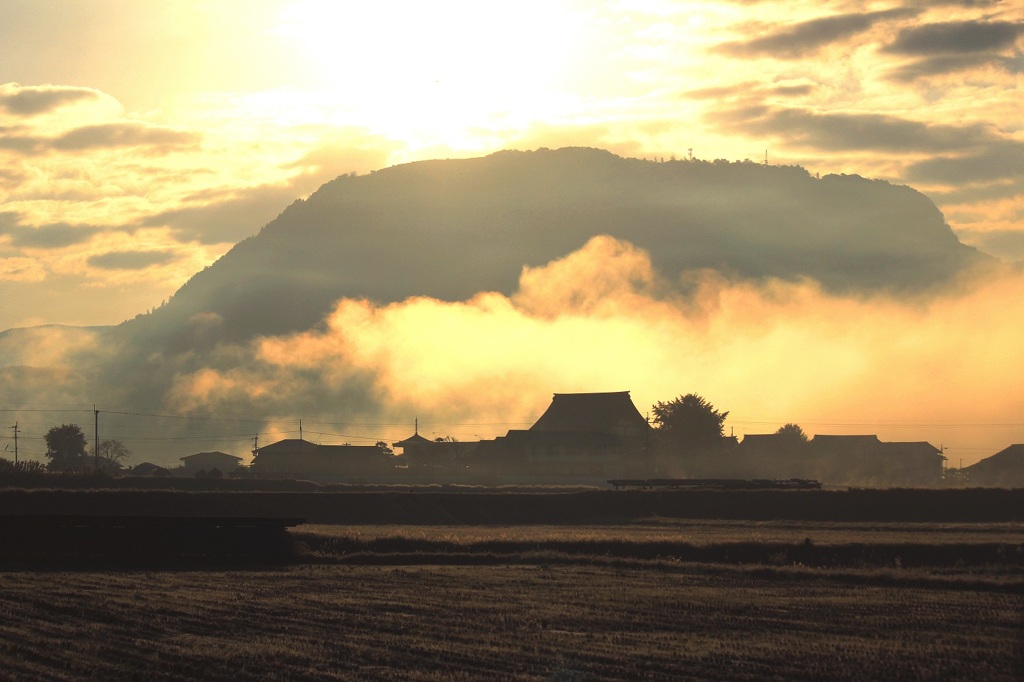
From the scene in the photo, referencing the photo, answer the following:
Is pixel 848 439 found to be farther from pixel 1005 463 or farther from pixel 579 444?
pixel 579 444

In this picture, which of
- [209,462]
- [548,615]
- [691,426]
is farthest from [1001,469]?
[548,615]

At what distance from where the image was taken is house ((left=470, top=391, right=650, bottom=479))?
465 ft

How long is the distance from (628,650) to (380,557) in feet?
84.7

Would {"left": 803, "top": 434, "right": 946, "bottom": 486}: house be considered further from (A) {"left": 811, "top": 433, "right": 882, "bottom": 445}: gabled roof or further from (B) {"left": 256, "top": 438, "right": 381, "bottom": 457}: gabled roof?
(B) {"left": 256, "top": 438, "right": 381, "bottom": 457}: gabled roof

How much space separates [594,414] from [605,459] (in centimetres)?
1158

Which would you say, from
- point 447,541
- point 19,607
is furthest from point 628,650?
point 447,541

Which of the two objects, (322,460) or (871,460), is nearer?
(322,460)

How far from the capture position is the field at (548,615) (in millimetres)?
24875

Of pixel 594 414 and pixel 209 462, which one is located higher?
pixel 594 414

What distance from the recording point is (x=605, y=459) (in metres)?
141

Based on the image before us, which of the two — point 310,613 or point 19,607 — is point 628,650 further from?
point 19,607

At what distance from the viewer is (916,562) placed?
4759cm

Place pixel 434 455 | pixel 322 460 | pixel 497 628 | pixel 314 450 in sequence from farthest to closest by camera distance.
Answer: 1. pixel 434 455
2. pixel 314 450
3. pixel 322 460
4. pixel 497 628

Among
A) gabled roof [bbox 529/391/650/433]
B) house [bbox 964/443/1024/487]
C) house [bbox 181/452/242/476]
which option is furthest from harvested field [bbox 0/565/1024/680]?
house [bbox 181/452/242/476]
